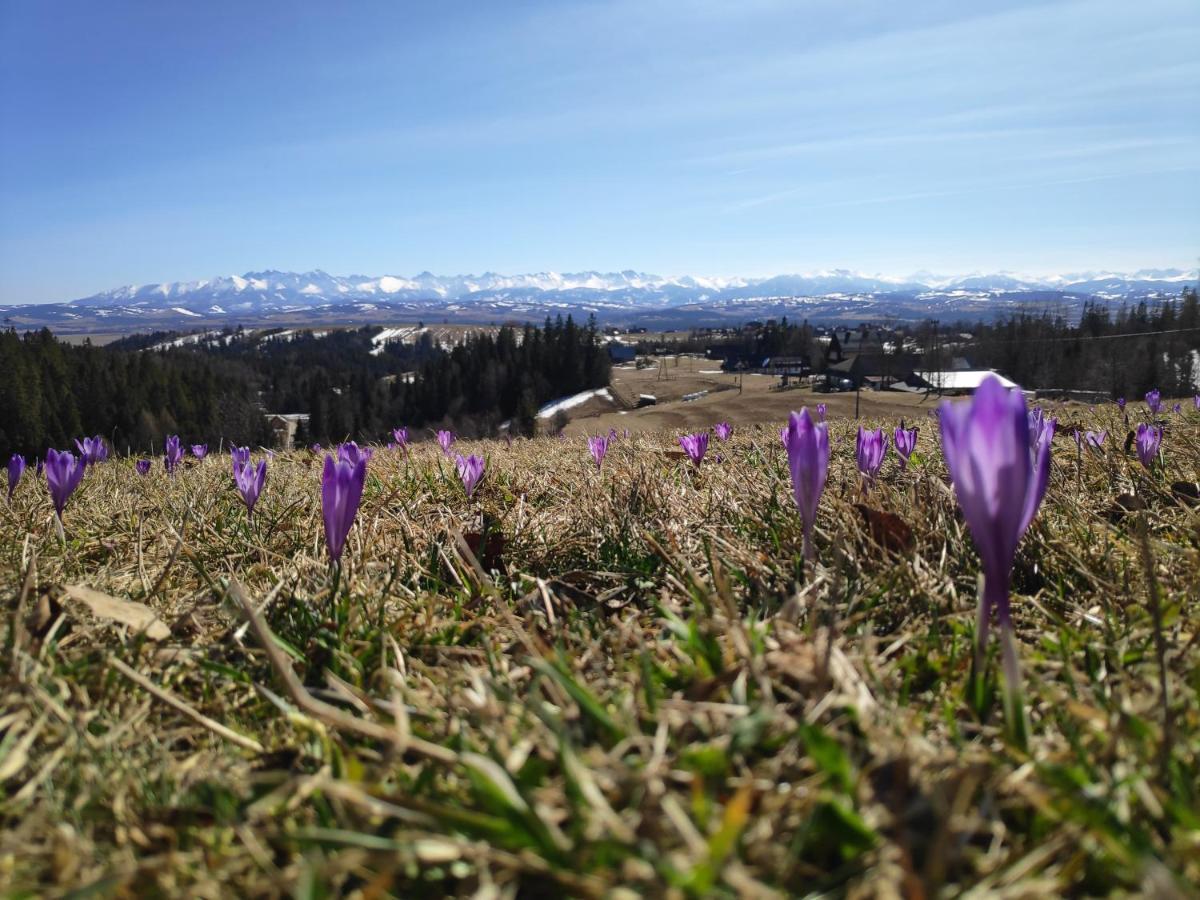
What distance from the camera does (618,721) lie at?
4.05 feet

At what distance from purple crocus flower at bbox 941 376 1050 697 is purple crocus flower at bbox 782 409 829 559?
2.04 ft

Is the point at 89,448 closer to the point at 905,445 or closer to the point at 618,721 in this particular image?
the point at 905,445

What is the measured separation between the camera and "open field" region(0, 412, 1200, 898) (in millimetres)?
959

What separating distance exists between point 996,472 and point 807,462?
72cm

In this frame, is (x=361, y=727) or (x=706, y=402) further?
(x=706, y=402)

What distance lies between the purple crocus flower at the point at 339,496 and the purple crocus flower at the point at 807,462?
1155 millimetres

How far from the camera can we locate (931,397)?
Result: 69688 mm

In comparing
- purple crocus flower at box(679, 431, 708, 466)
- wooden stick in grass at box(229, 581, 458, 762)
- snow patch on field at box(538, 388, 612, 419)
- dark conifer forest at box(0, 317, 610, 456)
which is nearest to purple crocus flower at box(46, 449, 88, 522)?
wooden stick in grass at box(229, 581, 458, 762)

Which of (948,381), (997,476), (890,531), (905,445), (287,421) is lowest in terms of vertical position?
(287,421)

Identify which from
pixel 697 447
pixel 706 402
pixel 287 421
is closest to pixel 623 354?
pixel 287 421

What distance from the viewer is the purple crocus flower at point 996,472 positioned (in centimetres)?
119

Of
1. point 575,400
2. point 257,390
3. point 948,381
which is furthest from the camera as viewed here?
point 257,390

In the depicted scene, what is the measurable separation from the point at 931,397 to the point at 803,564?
74225 millimetres

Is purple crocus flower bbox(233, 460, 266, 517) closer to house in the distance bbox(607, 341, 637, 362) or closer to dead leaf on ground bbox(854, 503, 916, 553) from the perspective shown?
dead leaf on ground bbox(854, 503, 916, 553)
